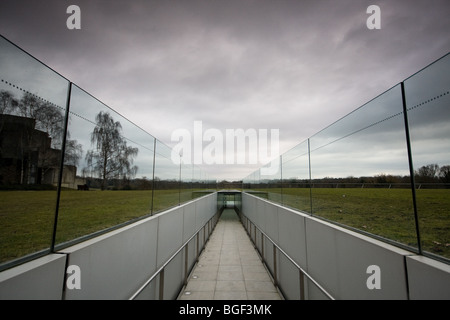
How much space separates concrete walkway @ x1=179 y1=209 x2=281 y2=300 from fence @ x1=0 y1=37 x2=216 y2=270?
11.7ft

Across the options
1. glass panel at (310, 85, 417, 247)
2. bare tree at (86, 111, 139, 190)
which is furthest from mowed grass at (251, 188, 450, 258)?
bare tree at (86, 111, 139, 190)

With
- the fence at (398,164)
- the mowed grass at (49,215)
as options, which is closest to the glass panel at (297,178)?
the fence at (398,164)

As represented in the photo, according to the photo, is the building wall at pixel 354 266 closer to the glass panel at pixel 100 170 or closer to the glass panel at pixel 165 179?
the glass panel at pixel 100 170

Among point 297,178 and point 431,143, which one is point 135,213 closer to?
point 297,178

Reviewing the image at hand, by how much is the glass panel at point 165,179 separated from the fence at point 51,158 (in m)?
1.25

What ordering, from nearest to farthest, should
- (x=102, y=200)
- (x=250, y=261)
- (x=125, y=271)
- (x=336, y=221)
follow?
(x=125, y=271) → (x=102, y=200) → (x=336, y=221) → (x=250, y=261)

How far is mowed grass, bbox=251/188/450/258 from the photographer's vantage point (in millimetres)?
1827

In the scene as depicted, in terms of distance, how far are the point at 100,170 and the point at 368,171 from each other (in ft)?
12.9

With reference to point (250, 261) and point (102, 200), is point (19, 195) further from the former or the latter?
point (250, 261)

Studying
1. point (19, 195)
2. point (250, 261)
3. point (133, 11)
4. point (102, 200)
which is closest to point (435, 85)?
point (19, 195)

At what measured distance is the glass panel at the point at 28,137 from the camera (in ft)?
4.68
